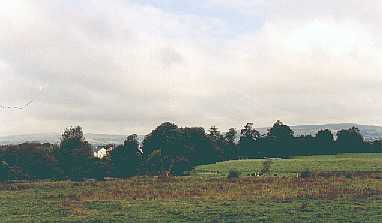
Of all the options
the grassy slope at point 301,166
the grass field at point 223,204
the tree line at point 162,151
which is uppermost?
the tree line at point 162,151

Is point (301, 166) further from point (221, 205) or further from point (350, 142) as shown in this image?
point (221, 205)

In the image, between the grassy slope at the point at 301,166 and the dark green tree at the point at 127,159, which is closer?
the grassy slope at the point at 301,166

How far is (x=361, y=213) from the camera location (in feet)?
139

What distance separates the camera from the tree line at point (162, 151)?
434 feet

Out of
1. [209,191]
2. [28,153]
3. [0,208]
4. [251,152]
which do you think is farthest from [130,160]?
[0,208]

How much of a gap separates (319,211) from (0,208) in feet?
105

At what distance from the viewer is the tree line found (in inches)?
5212

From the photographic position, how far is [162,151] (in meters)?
155

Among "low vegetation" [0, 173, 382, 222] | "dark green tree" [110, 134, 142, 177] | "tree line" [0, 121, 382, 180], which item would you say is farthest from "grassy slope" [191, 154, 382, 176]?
"dark green tree" [110, 134, 142, 177]

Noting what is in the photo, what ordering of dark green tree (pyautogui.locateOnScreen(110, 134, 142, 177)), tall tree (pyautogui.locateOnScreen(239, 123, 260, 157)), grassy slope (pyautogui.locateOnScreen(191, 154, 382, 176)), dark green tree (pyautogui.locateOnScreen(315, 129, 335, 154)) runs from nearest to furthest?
grassy slope (pyautogui.locateOnScreen(191, 154, 382, 176)) < dark green tree (pyautogui.locateOnScreen(110, 134, 142, 177)) < dark green tree (pyautogui.locateOnScreen(315, 129, 335, 154)) < tall tree (pyautogui.locateOnScreen(239, 123, 260, 157))

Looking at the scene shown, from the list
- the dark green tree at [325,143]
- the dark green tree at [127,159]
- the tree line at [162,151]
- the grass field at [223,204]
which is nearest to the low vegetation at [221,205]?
the grass field at [223,204]

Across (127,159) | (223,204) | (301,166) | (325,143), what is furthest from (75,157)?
(223,204)

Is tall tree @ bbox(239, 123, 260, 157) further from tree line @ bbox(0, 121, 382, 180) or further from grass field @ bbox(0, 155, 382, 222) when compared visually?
grass field @ bbox(0, 155, 382, 222)

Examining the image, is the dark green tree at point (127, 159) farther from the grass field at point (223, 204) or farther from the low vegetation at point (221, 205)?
the grass field at point (223, 204)
